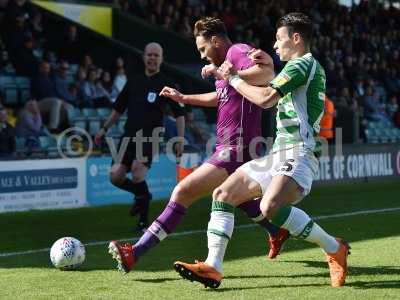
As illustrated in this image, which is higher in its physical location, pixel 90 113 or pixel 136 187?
pixel 90 113

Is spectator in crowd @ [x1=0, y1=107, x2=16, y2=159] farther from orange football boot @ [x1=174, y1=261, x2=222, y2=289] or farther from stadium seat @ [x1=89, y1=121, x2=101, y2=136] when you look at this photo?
orange football boot @ [x1=174, y1=261, x2=222, y2=289]

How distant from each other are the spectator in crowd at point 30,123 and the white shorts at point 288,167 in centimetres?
755

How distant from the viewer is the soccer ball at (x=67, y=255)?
670 cm

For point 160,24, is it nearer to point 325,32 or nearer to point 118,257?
point 325,32

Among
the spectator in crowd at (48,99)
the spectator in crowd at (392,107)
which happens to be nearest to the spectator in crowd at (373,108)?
the spectator in crowd at (392,107)

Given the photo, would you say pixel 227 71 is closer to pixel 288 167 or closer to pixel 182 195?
pixel 288 167

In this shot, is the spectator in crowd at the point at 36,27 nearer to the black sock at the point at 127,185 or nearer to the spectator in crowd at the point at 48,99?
the spectator in crowd at the point at 48,99

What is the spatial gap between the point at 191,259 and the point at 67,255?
1.24 m

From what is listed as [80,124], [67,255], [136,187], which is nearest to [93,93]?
[80,124]

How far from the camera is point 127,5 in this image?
20312mm

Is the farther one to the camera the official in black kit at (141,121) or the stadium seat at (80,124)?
the stadium seat at (80,124)

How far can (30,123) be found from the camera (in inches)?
526

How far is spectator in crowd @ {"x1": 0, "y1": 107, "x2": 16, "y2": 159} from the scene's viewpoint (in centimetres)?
1233

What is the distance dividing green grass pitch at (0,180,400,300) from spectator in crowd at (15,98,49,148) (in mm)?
1817
